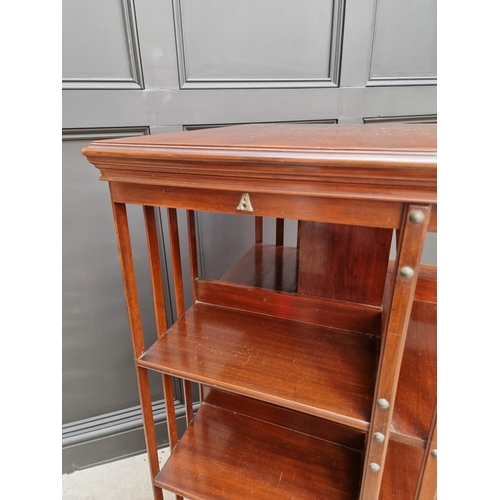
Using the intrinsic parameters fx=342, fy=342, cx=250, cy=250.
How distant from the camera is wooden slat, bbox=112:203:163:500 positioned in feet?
1.91

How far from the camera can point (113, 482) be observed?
1144mm

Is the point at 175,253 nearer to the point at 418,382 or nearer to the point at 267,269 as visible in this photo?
the point at 267,269

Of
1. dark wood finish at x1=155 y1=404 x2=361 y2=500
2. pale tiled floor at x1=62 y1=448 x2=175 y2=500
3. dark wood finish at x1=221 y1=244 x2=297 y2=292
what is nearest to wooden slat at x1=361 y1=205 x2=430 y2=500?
dark wood finish at x1=155 y1=404 x2=361 y2=500

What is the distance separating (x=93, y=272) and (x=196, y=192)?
651mm

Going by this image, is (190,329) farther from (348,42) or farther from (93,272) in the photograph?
(348,42)

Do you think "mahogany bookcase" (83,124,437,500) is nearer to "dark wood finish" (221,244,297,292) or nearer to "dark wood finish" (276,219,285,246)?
"dark wood finish" (221,244,297,292)

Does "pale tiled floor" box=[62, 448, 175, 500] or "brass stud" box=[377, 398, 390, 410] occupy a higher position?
"brass stud" box=[377, 398, 390, 410]

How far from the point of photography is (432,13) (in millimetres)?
982

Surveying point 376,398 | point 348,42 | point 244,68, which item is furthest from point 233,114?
point 376,398

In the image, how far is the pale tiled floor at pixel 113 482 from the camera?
3.61ft

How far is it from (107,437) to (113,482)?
14cm

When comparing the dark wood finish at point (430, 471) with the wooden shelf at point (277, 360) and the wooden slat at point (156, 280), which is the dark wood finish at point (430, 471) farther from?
the wooden slat at point (156, 280)

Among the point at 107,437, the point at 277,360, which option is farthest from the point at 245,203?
the point at 107,437

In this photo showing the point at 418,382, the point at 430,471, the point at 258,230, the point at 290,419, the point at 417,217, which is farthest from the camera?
the point at 258,230
